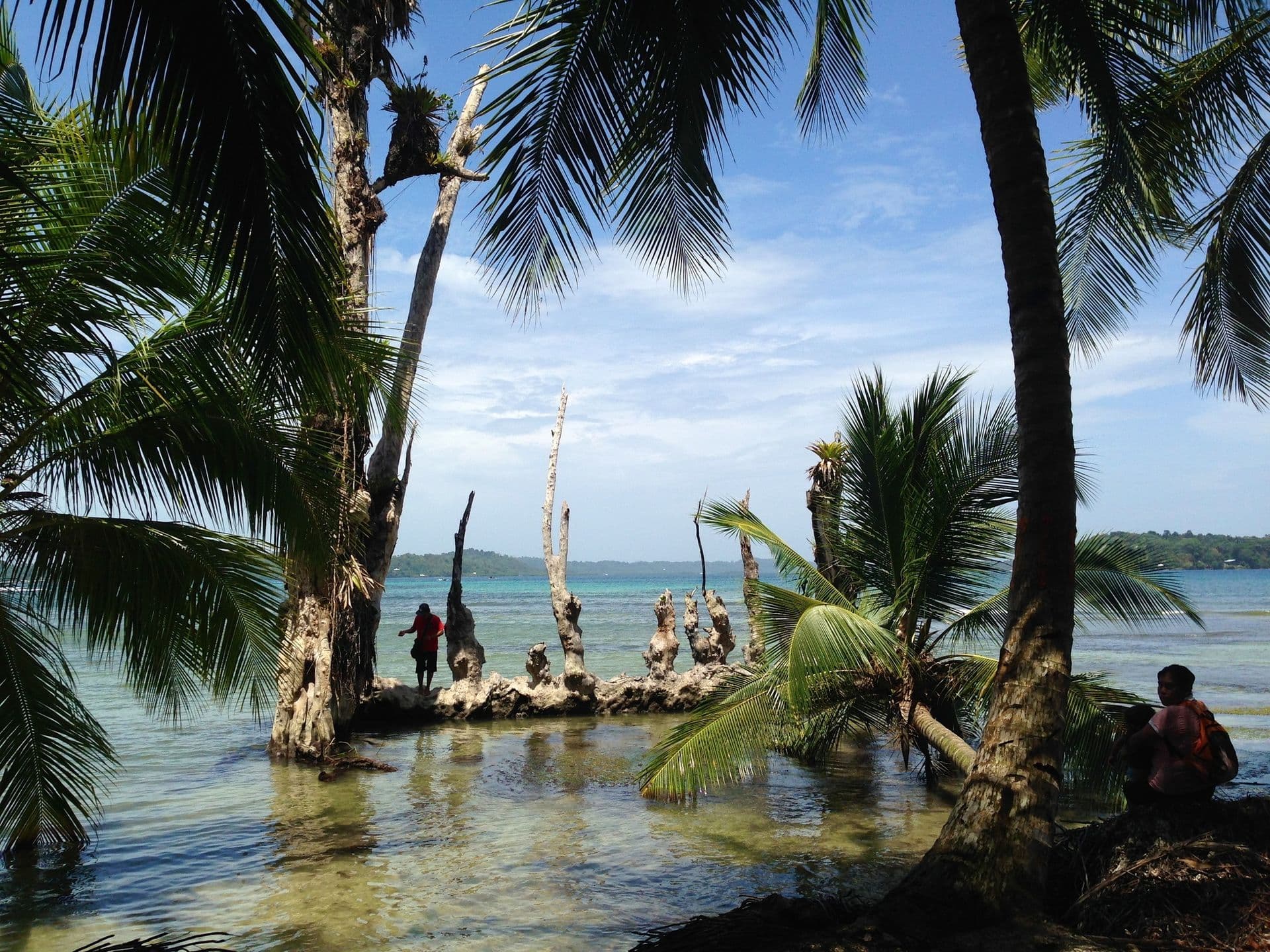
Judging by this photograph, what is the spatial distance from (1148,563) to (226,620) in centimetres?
831

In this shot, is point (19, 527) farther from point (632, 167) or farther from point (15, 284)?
point (632, 167)

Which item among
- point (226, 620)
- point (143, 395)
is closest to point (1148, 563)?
point (226, 620)

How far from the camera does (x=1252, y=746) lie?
495 inches

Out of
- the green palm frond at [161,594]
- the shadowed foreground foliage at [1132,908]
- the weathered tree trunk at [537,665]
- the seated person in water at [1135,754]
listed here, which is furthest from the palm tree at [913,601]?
the weathered tree trunk at [537,665]

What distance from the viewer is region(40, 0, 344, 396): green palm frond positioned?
128 inches

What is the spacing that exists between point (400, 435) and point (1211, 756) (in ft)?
32.1

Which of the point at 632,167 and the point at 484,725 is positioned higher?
the point at 632,167

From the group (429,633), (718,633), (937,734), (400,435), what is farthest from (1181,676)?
(718,633)

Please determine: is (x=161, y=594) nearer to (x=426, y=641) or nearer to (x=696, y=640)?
(x=426, y=641)

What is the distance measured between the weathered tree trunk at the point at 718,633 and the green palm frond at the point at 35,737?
38.6ft

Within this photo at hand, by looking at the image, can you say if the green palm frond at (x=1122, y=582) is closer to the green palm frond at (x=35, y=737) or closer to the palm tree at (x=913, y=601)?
the palm tree at (x=913, y=601)

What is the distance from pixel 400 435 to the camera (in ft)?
41.0

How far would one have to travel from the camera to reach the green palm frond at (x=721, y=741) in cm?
838

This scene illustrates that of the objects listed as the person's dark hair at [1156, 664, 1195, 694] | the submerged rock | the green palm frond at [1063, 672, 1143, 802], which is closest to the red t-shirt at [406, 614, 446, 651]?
the submerged rock
